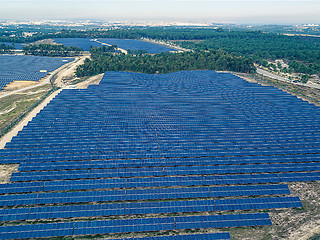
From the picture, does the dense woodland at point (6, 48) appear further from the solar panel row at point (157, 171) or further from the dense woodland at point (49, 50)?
the solar panel row at point (157, 171)

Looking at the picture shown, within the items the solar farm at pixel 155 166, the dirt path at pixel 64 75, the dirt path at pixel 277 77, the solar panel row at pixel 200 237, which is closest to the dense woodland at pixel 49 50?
the dirt path at pixel 64 75

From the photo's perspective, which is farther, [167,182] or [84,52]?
[84,52]

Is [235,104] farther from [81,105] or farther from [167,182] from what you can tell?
[81,105]

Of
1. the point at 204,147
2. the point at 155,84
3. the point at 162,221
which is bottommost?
the point at 162,221

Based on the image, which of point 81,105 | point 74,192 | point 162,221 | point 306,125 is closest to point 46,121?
point 81,105

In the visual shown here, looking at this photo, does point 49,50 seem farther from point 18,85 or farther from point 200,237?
point 200,237

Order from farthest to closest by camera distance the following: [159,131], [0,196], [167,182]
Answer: [159,131]
[167,182]
[0,196]
